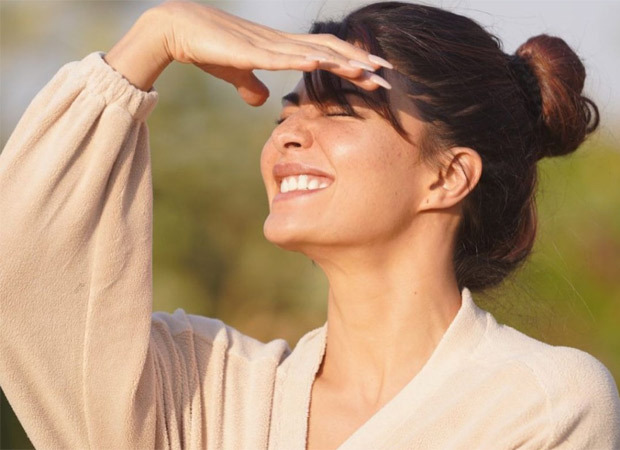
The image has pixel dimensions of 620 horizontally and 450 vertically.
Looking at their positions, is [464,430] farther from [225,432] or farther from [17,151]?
[17,151]

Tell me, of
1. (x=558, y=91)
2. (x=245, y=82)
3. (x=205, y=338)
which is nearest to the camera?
(x=245, y=82)

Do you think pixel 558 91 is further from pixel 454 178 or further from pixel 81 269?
pixel 81 269

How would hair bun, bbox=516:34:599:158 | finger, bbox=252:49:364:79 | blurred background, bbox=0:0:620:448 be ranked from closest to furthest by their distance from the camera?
finger, bbox=252:49:364:79 < hair bun, bbox=516:34:599:158 < blurred background, bbox=0:0:620:448

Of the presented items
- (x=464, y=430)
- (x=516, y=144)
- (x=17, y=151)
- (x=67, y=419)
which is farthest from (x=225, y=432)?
(x=516, y=144)

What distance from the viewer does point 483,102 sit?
2838 millimetres

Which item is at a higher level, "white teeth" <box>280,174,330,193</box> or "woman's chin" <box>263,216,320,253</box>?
"white teeth" <box>280,174,330,193</box>

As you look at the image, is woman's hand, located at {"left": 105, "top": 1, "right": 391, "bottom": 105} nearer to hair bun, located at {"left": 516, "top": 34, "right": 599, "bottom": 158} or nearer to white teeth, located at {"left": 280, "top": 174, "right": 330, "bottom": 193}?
white teeth, located at {"left": 280, "top": 174, "right": 330, "bottom": 193}

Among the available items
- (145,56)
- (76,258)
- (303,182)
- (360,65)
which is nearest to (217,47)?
(145,56)

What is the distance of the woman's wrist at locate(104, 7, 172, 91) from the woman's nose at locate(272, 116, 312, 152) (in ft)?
1.15

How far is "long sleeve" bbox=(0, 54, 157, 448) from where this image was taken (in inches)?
94.7

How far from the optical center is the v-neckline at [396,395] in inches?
100

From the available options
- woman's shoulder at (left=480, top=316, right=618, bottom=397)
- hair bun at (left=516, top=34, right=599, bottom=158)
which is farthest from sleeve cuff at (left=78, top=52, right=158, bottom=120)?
hair bun at (left=516, top=34, right=599, bottom=158)

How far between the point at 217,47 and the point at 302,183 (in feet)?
1.37

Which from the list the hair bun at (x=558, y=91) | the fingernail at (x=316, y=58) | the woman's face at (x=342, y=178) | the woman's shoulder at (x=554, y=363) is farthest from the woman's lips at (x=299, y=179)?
the hair bun at (x=558, y=91)
